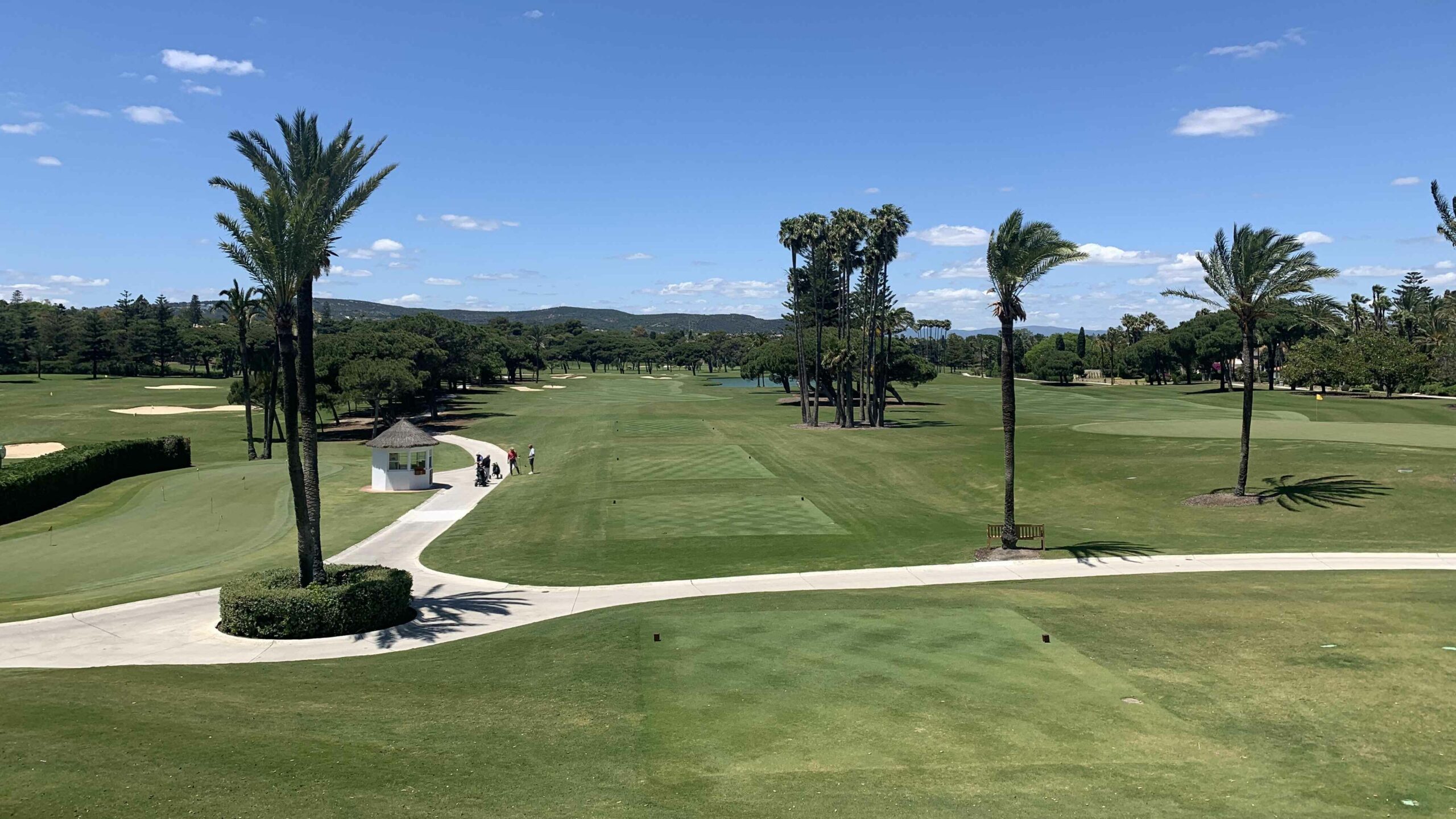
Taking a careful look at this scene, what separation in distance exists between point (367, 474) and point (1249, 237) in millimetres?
46851

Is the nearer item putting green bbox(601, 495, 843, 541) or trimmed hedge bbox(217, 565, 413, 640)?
trimmed hedge bbox(217, 565, 413, 640)

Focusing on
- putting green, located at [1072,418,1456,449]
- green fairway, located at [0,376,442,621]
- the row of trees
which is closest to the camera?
green fairway, located at [0,376,442,621]

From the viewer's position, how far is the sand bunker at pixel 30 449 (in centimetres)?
6003

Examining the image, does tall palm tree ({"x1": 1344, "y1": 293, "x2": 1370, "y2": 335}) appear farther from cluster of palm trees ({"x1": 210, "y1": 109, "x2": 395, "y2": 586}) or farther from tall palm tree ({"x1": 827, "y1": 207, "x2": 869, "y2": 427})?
cluster of palm trees ({"x1": 210, "y1": 109, "x2": 395, "y2": 586})

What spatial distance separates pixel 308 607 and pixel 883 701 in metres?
14.0

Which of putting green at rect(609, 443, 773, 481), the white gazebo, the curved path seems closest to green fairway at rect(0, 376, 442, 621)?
the white gazebo

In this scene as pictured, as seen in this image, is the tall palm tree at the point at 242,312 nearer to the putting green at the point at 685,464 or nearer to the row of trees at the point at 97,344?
the putting green at the point at 685,464

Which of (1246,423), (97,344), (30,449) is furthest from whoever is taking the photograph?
(97,344)

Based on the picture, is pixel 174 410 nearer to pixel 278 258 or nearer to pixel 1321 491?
pixel 278 258

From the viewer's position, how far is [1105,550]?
30031 mm

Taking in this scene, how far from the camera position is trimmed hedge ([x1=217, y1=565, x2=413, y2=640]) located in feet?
66.7

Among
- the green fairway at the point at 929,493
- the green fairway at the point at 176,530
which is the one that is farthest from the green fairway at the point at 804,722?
the green fairway at the point at 176,530

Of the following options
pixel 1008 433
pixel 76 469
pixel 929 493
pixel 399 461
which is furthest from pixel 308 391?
pixel 929 493

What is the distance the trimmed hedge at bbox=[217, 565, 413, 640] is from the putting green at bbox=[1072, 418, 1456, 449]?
42.2m
